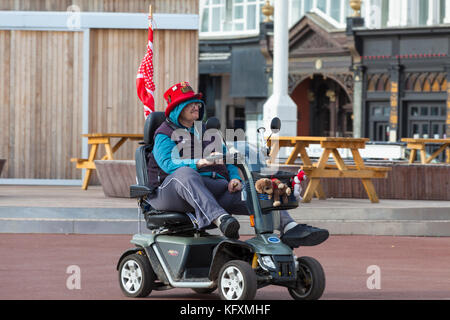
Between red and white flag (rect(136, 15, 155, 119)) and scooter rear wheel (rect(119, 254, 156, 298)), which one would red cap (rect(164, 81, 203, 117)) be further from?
red and white flag (rect(136, 15, 155, 119))

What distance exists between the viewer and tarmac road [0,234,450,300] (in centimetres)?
748

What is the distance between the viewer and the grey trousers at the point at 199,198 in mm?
6918

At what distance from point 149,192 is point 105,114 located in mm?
10521

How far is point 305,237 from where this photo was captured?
6.94 metres

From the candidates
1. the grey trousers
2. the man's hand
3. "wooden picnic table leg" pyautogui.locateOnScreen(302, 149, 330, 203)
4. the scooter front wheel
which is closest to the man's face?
the grey trousers

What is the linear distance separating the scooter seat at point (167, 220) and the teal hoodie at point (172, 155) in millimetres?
292

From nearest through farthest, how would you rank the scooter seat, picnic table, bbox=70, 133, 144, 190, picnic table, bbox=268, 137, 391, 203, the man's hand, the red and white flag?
the man's hand
the scooter seat
picnic table, bbox=268, 137, 391, 203
the red and white flag
picnic table, bbox=70, 133, 144, 190

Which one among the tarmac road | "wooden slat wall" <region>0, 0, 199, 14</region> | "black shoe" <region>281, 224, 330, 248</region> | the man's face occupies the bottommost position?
the tarmac road

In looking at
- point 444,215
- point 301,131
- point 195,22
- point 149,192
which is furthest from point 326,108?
point 149,192

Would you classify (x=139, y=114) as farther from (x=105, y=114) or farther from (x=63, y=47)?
(x=63, y=47)

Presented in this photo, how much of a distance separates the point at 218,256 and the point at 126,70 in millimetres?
11138

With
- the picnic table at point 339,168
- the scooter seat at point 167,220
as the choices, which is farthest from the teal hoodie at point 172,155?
the picnic table at point 339,168

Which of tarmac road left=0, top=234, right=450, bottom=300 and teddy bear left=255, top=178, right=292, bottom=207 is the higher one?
teddy bear left=255, top=178, right=292, bottom=207

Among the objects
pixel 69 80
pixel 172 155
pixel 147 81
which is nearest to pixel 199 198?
pixel 172 155
